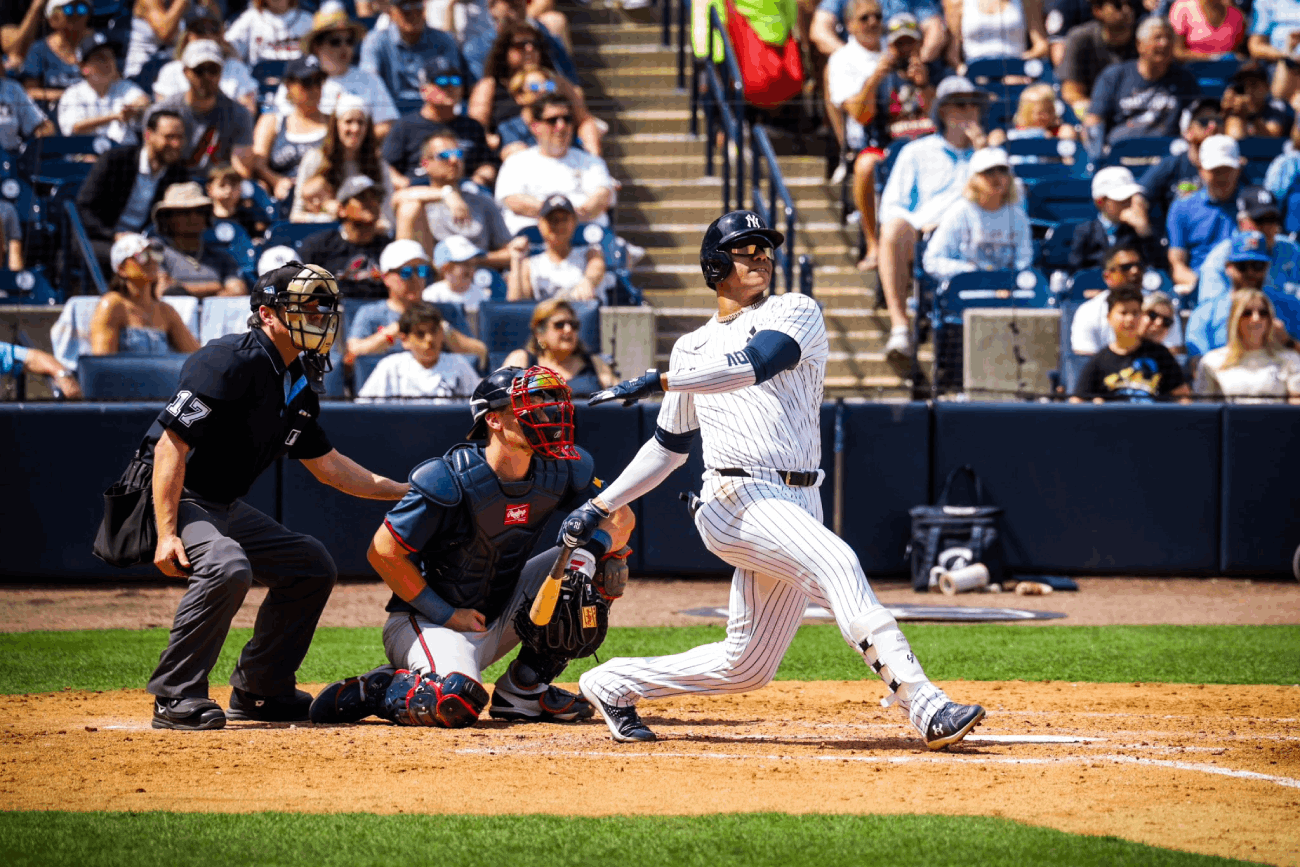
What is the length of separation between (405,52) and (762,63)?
9.72 ft

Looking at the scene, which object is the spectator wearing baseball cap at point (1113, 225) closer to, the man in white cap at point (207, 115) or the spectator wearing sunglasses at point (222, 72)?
Result: the man in white cap at point (207, 115)

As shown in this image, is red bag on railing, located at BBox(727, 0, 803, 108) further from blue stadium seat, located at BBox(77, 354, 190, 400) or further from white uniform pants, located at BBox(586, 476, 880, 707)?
white uniform pants, located at BBox(586, 476, 880, 707)

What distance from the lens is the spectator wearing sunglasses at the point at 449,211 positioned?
1086cm

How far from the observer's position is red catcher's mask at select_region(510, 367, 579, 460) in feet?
17.1

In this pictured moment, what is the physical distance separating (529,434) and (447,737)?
3.54ft

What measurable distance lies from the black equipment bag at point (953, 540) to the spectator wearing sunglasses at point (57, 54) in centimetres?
809

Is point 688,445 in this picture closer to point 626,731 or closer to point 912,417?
point 626,731

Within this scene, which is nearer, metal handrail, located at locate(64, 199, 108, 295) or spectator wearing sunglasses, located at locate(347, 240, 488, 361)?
spectator wearing sunglasses, located at locate(347, 240, 488, 361)

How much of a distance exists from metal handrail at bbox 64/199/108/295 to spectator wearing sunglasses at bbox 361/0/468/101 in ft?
9.08

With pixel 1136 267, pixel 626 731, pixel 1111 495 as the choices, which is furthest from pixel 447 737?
pixel 1136 267

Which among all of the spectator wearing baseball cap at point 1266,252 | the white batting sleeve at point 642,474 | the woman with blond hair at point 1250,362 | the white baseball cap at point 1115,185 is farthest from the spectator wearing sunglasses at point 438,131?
the white batting sleeve at point 642,474

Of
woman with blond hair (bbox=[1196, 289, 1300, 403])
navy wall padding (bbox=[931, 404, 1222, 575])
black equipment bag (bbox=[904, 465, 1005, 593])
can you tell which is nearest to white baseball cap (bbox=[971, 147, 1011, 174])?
woman with blond hair (bbox=[1196, 289, 1300, 403])

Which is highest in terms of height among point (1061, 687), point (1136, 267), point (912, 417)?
point (1136, 267)

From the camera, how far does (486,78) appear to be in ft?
40.0
